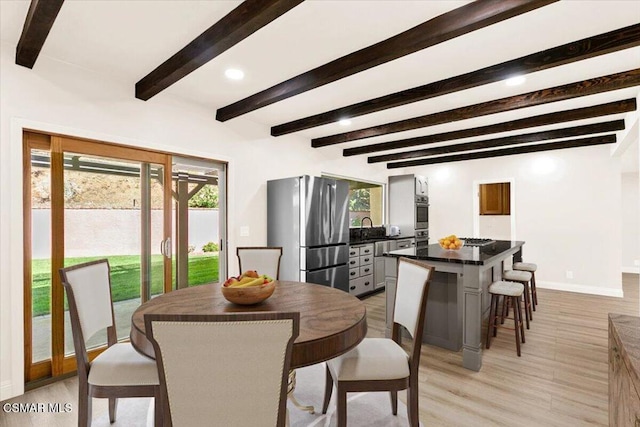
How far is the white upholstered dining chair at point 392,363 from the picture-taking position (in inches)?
63.1

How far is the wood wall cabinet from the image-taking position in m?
7.10

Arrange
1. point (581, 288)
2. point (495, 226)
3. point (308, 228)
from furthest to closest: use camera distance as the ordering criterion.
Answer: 1. point (495, 226)
2. point (581, 288)
3. point (308, 228)

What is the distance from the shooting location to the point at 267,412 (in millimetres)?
1068

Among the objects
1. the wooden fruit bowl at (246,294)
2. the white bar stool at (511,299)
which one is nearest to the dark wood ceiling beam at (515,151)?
the white bar stool at (511,299)

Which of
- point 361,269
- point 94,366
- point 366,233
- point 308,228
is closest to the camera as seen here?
point 94,366

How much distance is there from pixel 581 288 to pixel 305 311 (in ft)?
19.2

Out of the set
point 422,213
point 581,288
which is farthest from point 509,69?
point 581,288

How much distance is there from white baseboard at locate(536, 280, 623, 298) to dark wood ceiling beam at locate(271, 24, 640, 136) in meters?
4.64

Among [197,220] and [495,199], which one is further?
[495,199]

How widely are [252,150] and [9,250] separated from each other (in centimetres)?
253

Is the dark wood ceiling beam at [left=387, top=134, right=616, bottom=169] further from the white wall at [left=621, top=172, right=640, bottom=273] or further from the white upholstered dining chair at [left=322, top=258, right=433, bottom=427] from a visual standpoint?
the white upholstered dining chair at [left=322, top=258, right=433, bottom=427]

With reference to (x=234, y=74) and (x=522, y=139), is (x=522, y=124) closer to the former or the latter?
Answer: (x=522, y=139)

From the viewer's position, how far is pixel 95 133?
2678 mm

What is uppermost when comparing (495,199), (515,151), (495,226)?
(515,151)
